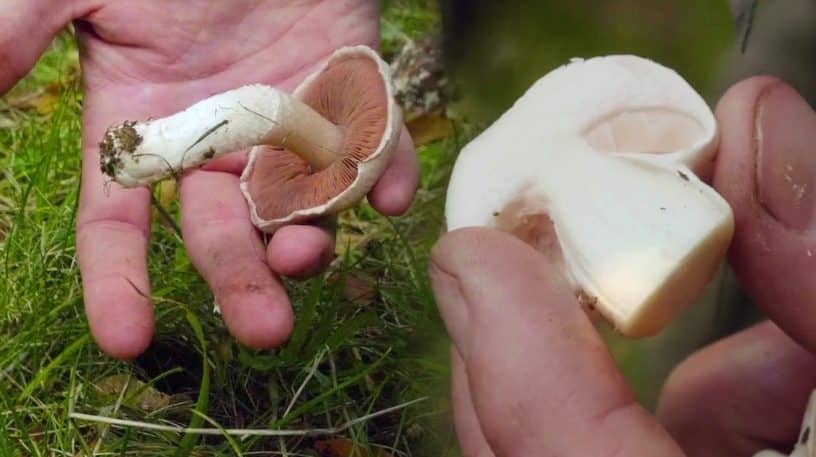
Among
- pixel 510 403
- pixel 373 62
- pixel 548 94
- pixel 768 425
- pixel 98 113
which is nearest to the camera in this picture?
pixel 510 403

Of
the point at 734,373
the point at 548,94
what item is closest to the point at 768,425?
the point at 734,373

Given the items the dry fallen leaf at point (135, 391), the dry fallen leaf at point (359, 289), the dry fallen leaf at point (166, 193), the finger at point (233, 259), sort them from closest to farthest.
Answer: the finger at point (233, 259) → the dry fallen leaf at point (135, 391) → the dry fallen leaf at point (359, 289) → the dry fallen leaf at point (166, 193)

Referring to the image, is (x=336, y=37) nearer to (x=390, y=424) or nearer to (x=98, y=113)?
(x=98, y=113)

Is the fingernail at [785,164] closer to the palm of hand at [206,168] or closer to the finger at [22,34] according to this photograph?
the palm of hand at [206,168]

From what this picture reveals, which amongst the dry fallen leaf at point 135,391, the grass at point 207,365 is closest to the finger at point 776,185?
the grass at point 207,365

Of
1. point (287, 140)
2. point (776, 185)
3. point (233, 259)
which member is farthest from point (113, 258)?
point (776, 185)

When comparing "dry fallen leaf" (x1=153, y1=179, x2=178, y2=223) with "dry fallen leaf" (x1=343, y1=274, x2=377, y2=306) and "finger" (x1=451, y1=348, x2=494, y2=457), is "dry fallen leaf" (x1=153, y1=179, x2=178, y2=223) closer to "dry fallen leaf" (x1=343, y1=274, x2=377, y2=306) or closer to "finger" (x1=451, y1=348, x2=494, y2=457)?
"dry fallen leaf" (x1=343, y1=274, x2=377, y2=306)
